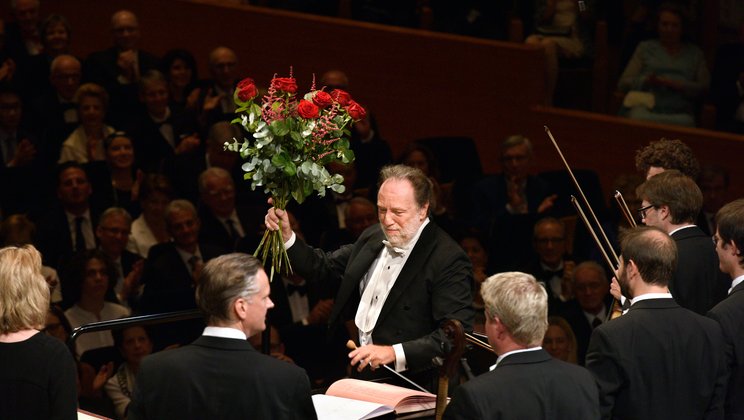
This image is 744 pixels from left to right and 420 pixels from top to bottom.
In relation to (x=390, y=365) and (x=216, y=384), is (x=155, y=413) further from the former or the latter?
(x=390, y=365)

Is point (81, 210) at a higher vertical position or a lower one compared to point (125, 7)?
lower

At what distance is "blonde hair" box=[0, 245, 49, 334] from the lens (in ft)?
12.5

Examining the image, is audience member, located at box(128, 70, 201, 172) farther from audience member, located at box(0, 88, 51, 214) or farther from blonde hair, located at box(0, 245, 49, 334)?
blonde hair, located at box(0, 245, 49, 334)

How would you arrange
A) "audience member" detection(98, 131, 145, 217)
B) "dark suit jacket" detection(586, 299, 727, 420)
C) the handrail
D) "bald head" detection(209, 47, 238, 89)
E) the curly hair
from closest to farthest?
"dark suit jacket" detection(586, 299, 727, 420) < the handrail < the curly hair < "audience member" detection(98, 131, 145, 217) < "bald head" detection(209, 47, 238, 89)

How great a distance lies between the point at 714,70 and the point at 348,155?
18.8ft

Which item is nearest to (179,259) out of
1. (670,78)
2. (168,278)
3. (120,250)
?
(168,278)

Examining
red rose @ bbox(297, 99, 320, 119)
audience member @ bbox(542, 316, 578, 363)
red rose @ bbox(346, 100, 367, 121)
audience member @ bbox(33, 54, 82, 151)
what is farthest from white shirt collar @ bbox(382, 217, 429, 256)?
audience member @ bbox(33, 54, 82, 151)

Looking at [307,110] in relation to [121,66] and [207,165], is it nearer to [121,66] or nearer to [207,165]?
[207,165]

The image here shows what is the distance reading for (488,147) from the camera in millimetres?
10180

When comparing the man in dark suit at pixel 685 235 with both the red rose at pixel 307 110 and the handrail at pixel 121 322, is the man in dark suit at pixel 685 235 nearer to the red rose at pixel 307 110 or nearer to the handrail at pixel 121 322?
the red rose at pixel 307 110

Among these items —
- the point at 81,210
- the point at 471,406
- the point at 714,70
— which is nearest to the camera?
the point at 471,406

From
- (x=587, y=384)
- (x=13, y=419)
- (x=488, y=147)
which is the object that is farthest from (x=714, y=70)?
(x=13, y=419)

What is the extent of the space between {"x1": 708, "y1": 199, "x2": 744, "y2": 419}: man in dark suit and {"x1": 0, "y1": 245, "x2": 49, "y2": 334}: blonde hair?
88.7 inches

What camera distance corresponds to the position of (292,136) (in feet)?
14.5
